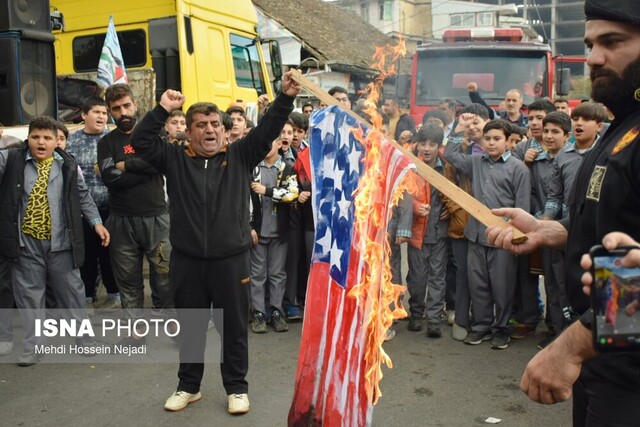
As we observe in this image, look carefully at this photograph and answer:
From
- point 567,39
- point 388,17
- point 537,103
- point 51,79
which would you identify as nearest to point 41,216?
point 51,79

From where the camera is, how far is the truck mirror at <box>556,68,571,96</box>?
12.0 metres

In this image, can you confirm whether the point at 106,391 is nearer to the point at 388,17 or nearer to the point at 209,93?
the point at 209,93

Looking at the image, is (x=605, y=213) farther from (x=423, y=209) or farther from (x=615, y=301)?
(x=423, y=209)

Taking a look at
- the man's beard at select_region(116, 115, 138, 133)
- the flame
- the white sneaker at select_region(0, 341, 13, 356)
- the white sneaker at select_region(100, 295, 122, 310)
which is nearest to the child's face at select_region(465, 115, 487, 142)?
the man's beard at select_region(116, 115, 138, 133)

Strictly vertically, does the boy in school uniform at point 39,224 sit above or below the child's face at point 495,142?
below

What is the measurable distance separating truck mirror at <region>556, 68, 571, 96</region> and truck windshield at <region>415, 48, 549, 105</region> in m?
0.31

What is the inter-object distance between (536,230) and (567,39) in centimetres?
6788

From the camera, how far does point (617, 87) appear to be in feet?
6.68

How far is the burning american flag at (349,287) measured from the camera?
3447 mm

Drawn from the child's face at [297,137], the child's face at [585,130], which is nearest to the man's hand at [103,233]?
the child's face at [297,137]

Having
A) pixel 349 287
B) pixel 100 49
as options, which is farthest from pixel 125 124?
pixel 100 49

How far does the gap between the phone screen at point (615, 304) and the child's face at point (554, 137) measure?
481 cm

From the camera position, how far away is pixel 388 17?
47219 millimetres

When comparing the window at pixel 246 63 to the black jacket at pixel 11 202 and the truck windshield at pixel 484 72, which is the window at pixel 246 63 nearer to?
the truck windshield at pixel 484 72
